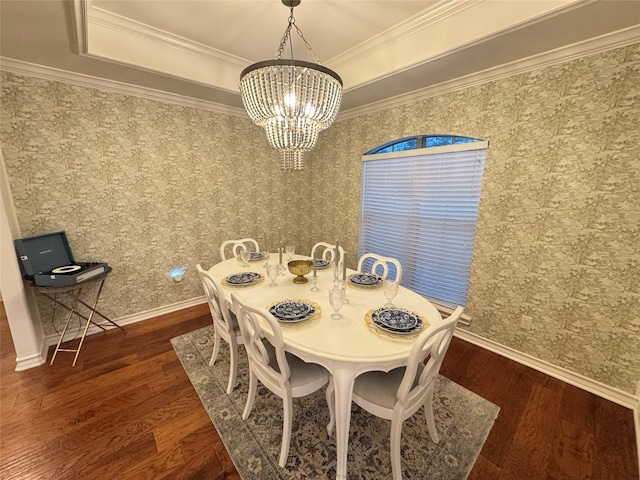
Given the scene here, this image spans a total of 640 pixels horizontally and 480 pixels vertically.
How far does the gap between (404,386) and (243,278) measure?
1.40 m

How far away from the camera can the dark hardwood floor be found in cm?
135

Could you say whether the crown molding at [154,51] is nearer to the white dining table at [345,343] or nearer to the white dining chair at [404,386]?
the white dining table at [345,343]

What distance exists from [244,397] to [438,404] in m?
1.41

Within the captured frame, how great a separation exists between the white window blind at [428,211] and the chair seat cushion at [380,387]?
1.56 metres

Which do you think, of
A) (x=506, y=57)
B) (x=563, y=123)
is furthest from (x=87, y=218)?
(x=563, y=123)

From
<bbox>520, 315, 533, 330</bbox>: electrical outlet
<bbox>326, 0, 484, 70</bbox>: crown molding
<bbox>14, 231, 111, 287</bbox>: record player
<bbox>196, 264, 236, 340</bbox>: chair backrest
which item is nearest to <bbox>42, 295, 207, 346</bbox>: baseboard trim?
<bbox>14, 231, 111, 287</bbox>: record player

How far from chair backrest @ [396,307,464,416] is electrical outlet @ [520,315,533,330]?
143 cm

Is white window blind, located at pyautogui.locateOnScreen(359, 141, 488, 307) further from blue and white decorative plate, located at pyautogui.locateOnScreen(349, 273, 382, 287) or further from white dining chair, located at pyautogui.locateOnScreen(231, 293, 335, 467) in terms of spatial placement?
white dining chair, located at pyautogui.locateOnScreen(231, 293, 335, 467)

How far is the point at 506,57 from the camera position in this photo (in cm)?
192

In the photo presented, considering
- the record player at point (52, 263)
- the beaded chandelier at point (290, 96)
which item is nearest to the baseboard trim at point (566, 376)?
the beaded chandelier at point (290, 96)

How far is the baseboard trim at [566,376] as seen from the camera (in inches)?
67.9

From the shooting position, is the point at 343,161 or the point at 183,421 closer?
the point at 183,421

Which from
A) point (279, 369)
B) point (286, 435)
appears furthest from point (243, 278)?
point (286, 435)

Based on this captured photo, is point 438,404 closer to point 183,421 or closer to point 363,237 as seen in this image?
Answer: point 183,421
